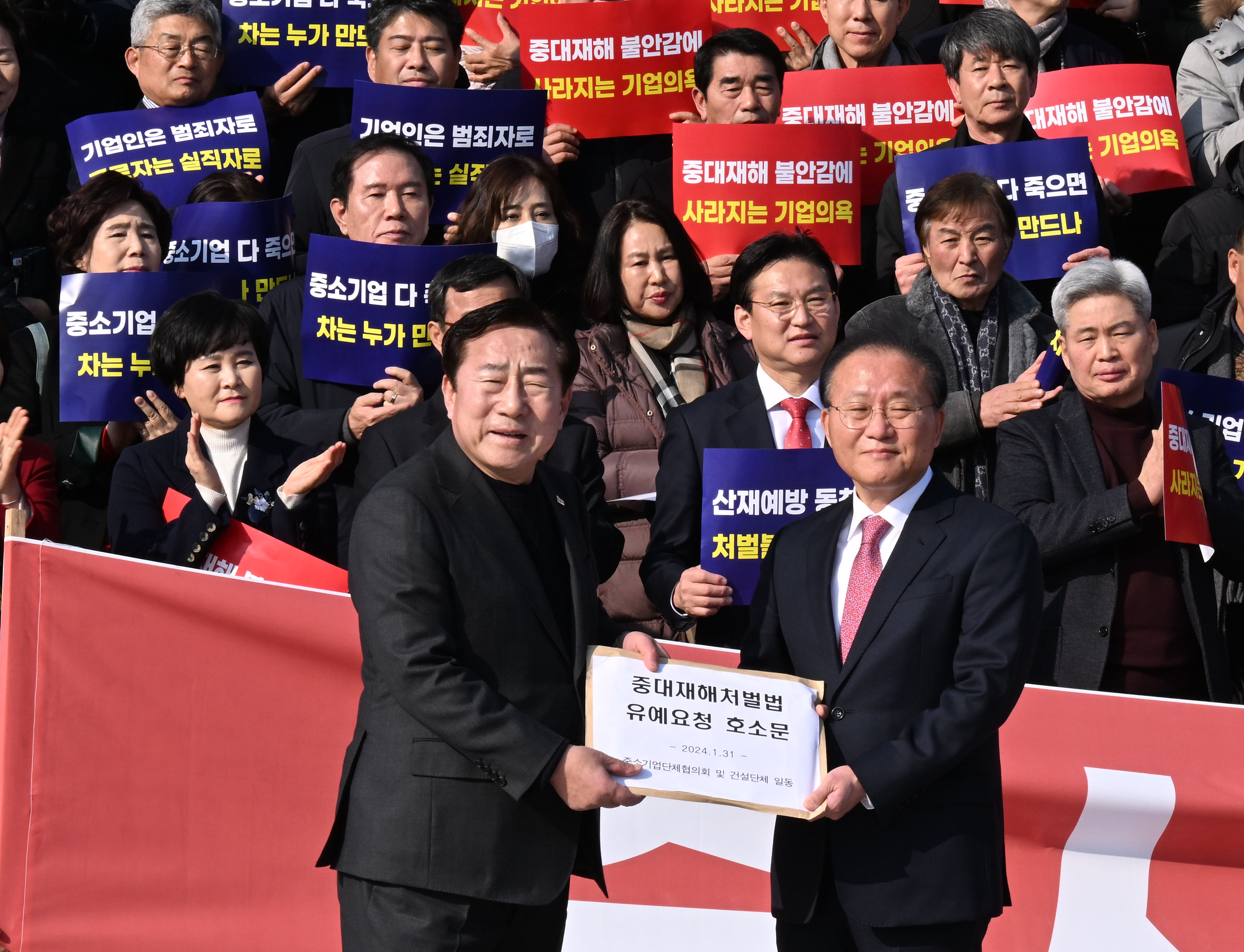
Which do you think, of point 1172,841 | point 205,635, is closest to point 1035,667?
point 1172,841

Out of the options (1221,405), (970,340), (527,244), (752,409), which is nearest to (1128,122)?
(970,340)

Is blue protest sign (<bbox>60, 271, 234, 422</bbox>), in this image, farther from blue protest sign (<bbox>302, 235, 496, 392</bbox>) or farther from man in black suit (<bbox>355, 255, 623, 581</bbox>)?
man in black suit (<bbox>355, 255, 623, 581</bbox>)

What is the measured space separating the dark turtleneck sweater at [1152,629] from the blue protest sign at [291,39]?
180 inches

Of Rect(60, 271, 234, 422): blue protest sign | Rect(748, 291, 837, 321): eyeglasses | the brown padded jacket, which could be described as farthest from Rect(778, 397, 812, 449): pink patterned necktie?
Rect(60, 271, 234, 422): blue protest sign

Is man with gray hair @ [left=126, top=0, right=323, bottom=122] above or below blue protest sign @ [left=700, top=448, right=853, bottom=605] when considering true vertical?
above

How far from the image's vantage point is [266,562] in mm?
5051

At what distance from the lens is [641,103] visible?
7.52 metres

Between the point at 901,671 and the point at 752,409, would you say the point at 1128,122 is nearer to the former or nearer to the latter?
the point at 752,409

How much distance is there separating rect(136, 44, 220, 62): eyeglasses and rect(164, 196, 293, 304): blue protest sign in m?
1.09

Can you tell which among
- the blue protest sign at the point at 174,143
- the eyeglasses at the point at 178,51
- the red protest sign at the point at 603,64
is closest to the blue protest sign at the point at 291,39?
the eyeglasses at the point at 178,51

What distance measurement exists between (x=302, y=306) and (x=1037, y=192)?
2.99 meters

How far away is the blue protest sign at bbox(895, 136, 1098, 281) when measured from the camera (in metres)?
6.48

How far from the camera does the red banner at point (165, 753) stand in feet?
16.1

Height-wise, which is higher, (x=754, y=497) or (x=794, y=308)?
(x=794, y=308)
